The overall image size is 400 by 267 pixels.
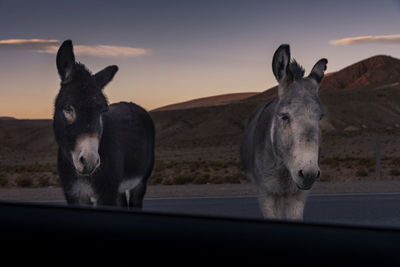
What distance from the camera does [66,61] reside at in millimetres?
5820

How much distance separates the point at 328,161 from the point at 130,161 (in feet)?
109

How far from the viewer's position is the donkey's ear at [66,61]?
5746 millimetres

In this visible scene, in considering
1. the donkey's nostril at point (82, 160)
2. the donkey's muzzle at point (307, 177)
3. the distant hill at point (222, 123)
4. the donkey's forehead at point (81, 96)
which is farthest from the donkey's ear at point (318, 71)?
the distant hill at point (222, 123)

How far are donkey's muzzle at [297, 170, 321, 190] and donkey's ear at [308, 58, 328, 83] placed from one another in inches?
46.5

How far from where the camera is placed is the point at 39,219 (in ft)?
4.25

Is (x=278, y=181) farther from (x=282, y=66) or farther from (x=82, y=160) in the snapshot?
(x=82, y=160)

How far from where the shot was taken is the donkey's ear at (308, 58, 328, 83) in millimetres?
5520

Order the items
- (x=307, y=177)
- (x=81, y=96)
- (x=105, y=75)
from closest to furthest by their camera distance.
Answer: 1. (x=307, y=177)
2. (x=81, y=96)
3. (x=105, y=75)

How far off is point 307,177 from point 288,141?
0.43 metres

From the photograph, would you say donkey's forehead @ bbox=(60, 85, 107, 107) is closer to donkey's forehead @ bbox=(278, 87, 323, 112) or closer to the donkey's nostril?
the donkey's nostril

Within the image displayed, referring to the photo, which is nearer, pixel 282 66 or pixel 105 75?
pixel 282 66

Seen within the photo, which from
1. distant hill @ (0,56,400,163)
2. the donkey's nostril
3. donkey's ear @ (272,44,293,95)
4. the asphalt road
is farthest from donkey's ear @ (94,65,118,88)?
distant hill @ (0,56,400,163)

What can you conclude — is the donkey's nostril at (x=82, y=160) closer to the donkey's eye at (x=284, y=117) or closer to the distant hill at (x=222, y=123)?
the donkey's eye at (x=284, y=117)

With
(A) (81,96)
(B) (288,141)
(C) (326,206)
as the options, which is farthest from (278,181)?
(C) (326,206)
